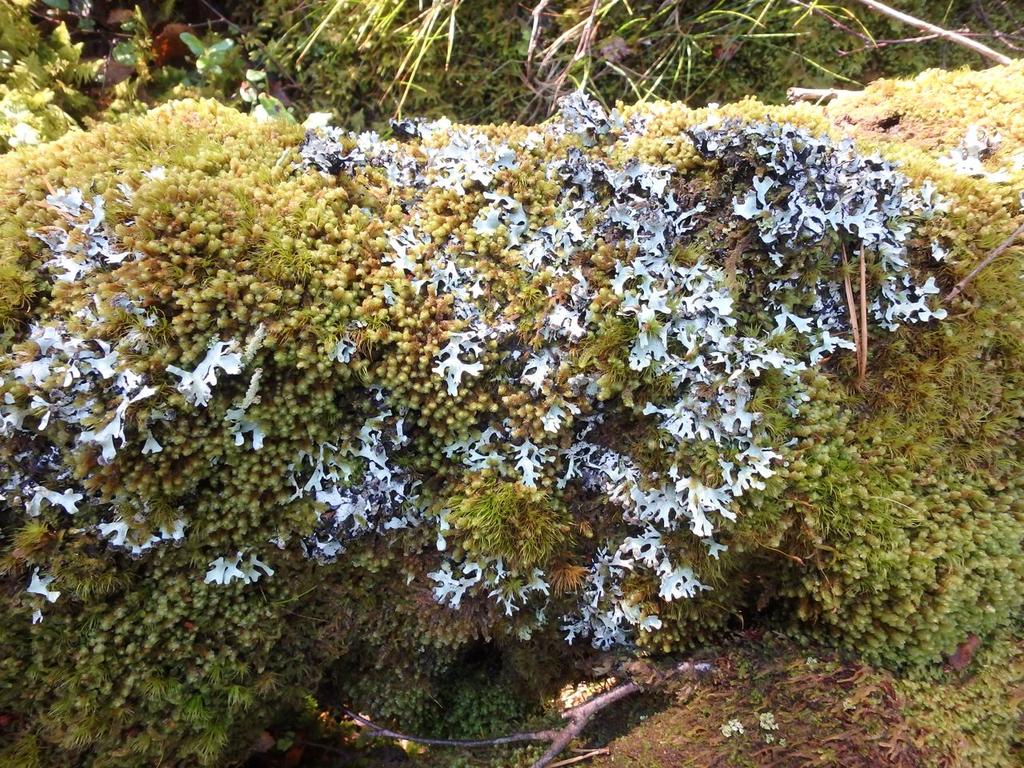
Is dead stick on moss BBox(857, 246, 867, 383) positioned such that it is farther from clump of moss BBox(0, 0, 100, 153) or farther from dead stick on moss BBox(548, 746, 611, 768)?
clump of moss BBox(0, 0, 100, 153)

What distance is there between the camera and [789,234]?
225cm

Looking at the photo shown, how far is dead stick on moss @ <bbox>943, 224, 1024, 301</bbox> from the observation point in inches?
92.5

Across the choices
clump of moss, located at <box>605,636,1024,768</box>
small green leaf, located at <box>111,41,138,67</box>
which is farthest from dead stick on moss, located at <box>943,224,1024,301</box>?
small green leaf, located at <box>111,41,138,67</box>

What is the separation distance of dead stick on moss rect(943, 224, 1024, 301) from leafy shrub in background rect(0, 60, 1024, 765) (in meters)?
0.03

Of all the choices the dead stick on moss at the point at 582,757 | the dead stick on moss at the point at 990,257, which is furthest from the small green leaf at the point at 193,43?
the dead stick on moss at the point at 582,757

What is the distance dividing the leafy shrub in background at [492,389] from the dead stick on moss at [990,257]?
0.03m

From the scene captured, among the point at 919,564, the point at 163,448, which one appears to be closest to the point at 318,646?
the point at 163,448

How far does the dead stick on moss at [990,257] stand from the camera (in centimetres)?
235

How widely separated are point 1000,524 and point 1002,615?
41 cm

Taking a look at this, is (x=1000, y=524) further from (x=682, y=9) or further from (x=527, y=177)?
(x=682, y=9)

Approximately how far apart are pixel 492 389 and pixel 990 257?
1.93 meters

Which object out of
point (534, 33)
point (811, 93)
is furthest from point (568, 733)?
point (534, 33)

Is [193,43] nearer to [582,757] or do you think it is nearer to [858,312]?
[858,312]

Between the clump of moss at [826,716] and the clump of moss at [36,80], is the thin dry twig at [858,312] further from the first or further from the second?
the clump of moss at [36,80]
